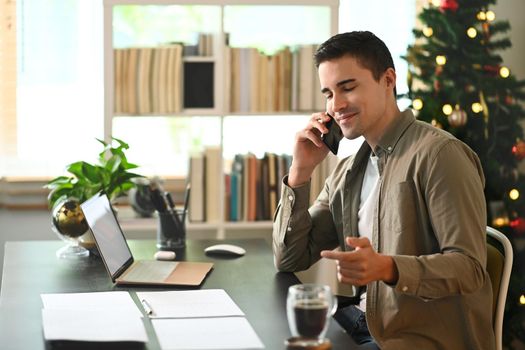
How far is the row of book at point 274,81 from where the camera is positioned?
13.6 feet

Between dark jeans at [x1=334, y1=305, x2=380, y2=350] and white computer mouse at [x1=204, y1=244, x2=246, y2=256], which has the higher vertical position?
A: white computer mouse at [x1=204, y1=244, x2=246, y2=256]

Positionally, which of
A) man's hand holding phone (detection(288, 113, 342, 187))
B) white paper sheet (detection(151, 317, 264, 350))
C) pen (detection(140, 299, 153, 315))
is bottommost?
pen (detection(140, 299, 153, 315))

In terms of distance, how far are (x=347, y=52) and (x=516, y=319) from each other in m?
1.99

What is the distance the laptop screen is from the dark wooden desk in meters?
0.06

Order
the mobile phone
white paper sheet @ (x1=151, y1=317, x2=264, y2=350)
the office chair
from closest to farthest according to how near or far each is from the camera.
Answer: white paper sheet @ (x1=151, y1=317, x2=264, y2=350)
the office chair
the mobile phone

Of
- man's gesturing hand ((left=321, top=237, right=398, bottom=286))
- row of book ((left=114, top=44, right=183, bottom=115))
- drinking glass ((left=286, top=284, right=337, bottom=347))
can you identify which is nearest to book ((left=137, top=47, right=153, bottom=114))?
row of book ((left=114, top=44, right=183, bottom=115))

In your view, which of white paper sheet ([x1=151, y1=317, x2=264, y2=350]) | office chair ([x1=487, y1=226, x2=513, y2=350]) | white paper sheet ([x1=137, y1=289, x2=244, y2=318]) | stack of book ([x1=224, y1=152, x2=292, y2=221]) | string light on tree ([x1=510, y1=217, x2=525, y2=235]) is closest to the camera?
white paper sheet ([x1=151, y1=317, x2=264, y2=350])

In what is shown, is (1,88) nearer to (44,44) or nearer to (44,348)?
(44,44)

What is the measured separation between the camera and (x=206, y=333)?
6.29ft

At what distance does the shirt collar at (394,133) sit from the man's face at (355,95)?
3 cm

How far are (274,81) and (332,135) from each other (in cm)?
152

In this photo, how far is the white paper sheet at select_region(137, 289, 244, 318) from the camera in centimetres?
211

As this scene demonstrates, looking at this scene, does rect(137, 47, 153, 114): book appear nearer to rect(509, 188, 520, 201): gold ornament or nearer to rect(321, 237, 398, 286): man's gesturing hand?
rect(509, 188, 520, 201): gold ornament

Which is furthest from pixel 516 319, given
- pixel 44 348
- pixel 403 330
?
pixel 44 348
